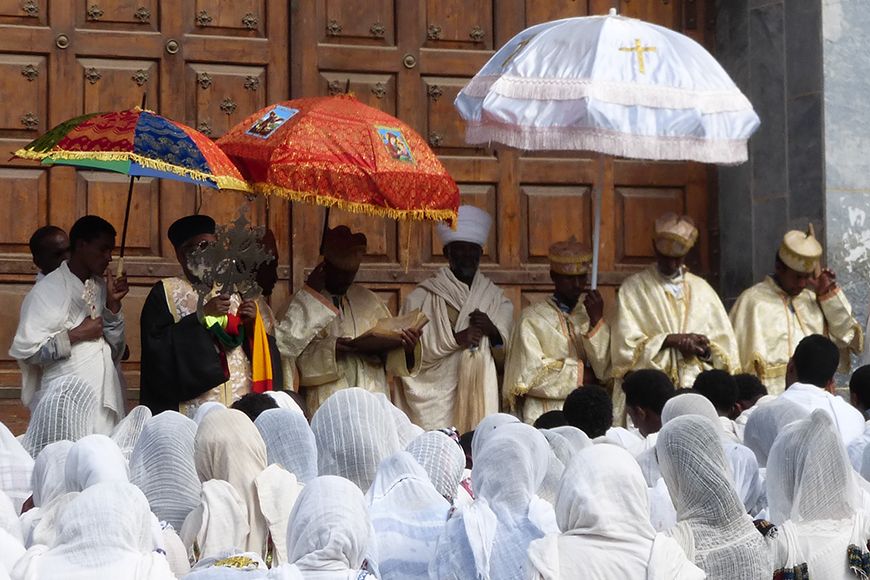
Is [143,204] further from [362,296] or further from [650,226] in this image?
[650,226]

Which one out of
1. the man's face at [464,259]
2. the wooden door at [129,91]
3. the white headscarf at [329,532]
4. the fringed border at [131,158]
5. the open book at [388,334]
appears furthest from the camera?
the man's face at [464,259]

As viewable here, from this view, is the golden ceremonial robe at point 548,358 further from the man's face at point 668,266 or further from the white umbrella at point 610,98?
the white umbrella at point 610,98

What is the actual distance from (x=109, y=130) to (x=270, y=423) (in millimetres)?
2979

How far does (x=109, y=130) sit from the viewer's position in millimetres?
9797

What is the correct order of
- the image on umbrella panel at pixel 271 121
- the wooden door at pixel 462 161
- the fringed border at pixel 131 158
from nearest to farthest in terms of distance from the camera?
the fringed border at pixel 131 158 < the image on umbrella panel at pixel 271 121 < the wooden door at pixel 462 161

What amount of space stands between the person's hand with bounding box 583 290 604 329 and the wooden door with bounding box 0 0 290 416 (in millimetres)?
1959

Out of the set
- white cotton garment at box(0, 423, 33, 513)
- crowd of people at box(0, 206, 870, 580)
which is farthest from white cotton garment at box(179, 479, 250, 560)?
white cotton garment at box(0, 423, 33, 513)

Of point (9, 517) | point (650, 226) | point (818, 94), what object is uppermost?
point (818, 94)

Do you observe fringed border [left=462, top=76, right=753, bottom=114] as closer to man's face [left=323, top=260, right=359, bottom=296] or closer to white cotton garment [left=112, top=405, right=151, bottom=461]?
man's face [left=323, top=260, right=359, bottom=296]

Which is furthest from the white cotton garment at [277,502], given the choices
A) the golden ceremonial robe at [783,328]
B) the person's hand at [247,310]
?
the golden ceremonial robe at [783,328]

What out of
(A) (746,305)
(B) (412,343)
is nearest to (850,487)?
(B) (412,343)

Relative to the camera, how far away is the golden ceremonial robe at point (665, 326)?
11.3 m

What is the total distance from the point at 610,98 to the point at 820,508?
4.30m

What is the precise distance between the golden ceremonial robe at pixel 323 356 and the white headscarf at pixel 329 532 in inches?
204
